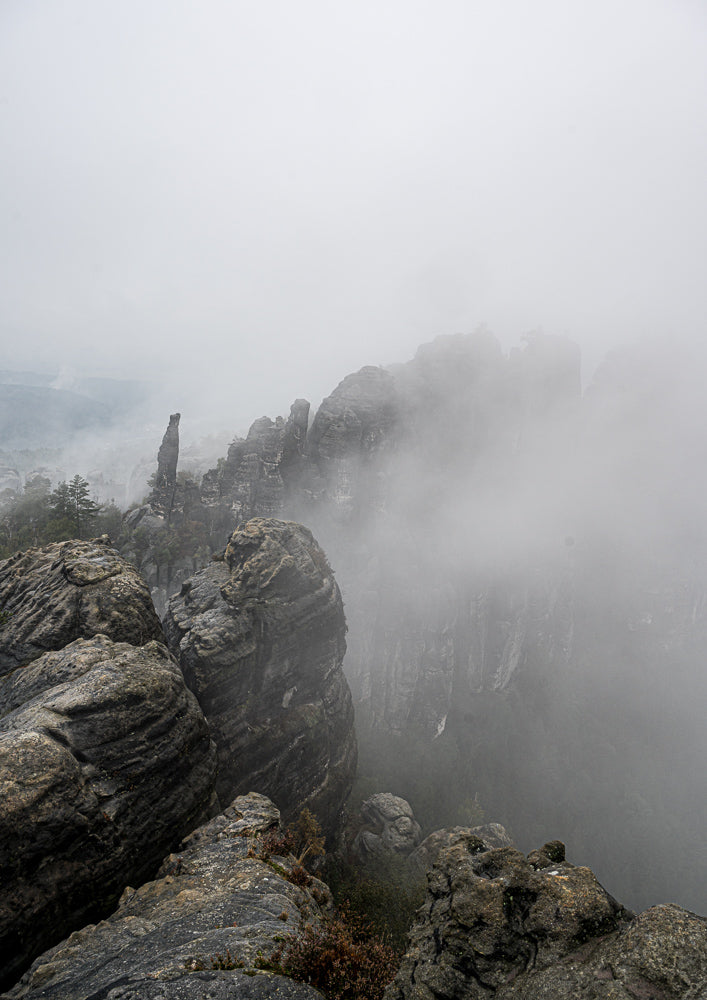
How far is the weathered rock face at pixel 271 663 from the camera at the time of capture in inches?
830

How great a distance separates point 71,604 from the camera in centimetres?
1566

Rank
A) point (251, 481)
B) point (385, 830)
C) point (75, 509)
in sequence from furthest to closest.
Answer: point (251, 481) < point (75, 509) < point (385, 830)

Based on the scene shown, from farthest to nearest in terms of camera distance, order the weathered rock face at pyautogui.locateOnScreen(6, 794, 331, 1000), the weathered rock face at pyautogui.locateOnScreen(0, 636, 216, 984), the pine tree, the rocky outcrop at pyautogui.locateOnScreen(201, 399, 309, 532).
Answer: the rocky outcrop at pyautogui.locateOnScreen(201, 399, 309, 532) < the pine tree < the weathered rock face at pyautogui.locateOnScreen(0, 636, 216, 984) < the weathered rock face at pyautogui.locateOnScreen(6, 794, 331, 1000)

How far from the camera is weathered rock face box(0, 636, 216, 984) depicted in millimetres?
9203

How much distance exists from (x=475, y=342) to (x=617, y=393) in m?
49.8

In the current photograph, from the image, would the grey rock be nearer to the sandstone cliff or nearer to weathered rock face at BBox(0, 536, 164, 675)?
the sandstone cliff

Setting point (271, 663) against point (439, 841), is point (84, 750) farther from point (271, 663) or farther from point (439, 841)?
point (439, 841)

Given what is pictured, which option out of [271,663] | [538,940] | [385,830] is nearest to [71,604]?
[271,663]

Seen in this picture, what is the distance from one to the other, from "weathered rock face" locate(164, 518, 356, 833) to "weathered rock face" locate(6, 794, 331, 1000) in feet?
31.5

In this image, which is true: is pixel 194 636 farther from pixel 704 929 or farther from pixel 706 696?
pixel 706 696

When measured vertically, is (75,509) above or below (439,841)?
→ above

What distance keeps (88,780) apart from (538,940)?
10697 millimetres

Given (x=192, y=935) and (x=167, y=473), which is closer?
(x=192, y=935)

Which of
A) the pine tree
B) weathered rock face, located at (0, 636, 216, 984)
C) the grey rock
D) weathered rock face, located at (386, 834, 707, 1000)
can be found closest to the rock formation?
the pine tree
